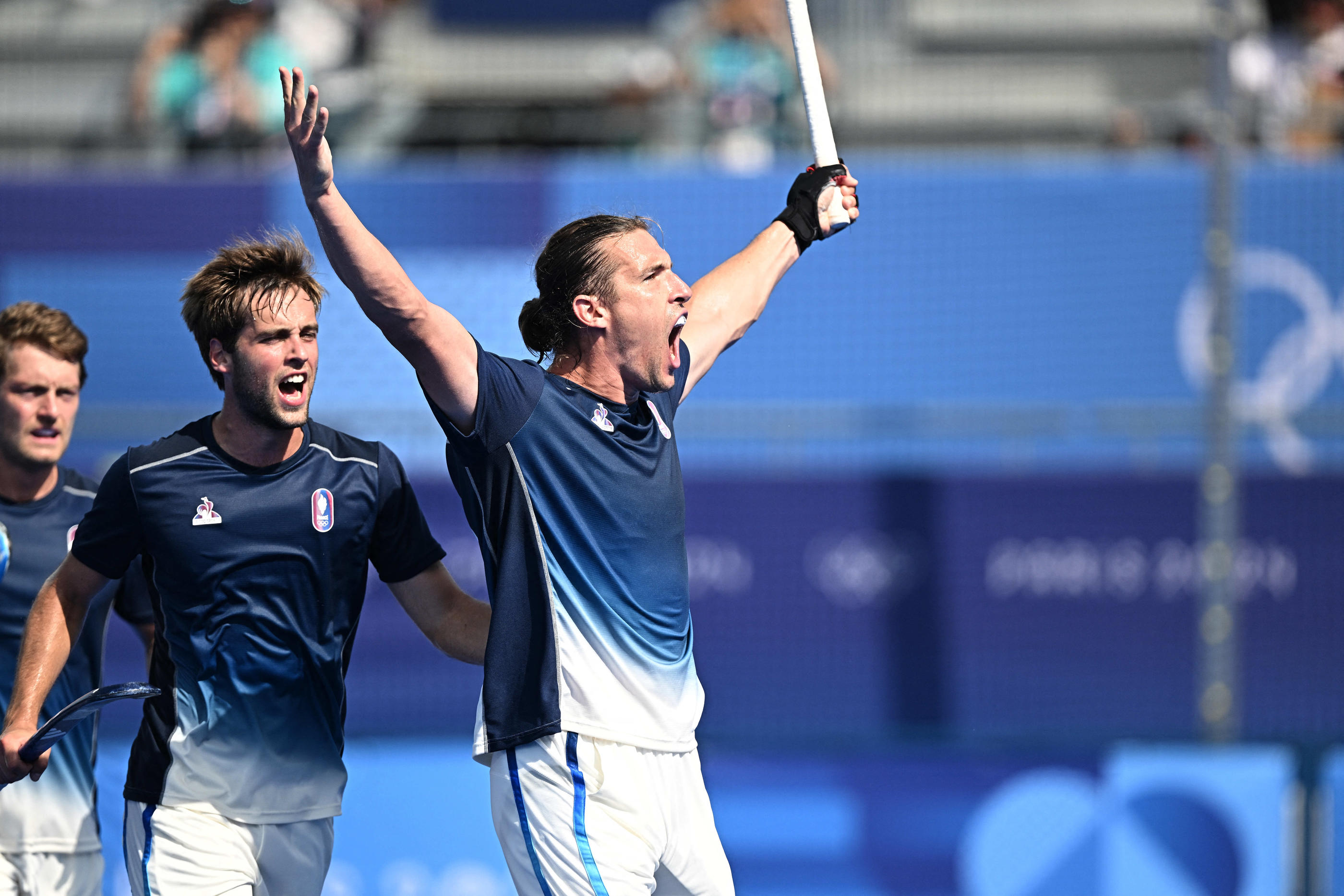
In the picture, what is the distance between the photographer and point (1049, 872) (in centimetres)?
596

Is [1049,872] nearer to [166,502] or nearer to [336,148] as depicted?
[166,502]

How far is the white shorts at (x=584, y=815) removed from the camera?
3432 mm

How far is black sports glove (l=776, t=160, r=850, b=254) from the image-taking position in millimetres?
4461

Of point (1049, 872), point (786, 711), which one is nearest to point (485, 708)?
point (1049, 872)

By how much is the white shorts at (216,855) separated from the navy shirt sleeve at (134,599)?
719 millimetres

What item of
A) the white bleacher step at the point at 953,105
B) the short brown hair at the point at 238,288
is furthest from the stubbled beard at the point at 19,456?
the white bleacher step at the point at 953,105

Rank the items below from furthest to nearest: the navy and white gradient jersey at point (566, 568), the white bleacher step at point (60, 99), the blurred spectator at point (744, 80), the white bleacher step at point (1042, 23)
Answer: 1. the white bleacher step at point (1042, 23)
2. the white bleacher step at point (60, 99)
3. the blurred spectator at point (744, 80)
4. the navy and white gradient jersey at point (566, 568)

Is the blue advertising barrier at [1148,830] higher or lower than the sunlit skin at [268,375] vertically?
lower

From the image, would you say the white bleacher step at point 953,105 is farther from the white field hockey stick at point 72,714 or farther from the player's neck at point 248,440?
the white field hockey stick at point 72,714

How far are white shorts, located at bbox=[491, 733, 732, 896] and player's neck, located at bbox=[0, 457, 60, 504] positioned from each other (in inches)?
69.4

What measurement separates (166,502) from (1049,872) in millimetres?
3825

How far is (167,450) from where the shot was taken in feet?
12.6

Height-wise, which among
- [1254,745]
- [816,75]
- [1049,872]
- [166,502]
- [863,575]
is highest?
[816,75]

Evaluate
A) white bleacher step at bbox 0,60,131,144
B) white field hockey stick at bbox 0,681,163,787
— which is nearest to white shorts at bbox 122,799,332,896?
white field hockey stick at bbox 0,681,163,787
